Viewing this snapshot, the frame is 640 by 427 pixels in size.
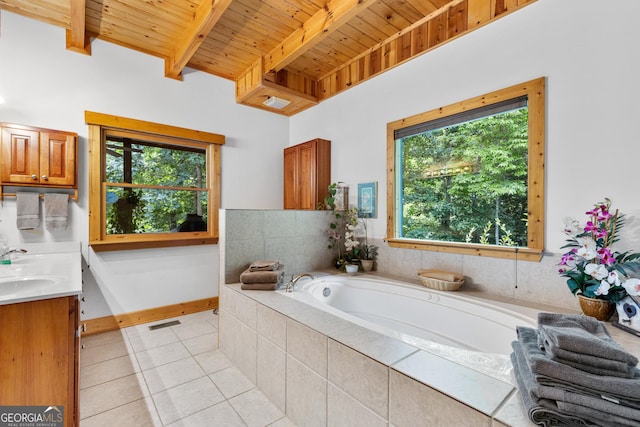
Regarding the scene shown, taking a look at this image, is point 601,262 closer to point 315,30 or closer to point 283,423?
point 283,423

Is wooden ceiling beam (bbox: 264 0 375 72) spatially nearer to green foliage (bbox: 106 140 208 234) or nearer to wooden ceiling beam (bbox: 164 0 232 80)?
wooden ceiling beam (bbox: 164 0 232 80)

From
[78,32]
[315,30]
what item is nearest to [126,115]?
[78,32]

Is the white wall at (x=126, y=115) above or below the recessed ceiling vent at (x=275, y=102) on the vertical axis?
below

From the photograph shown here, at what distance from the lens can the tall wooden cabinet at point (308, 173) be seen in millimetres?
3457

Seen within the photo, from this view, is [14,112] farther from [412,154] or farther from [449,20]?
[449,20]

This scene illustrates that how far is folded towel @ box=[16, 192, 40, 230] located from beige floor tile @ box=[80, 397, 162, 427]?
1709 millimetres

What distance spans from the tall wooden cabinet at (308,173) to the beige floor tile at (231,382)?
1933 millimetres

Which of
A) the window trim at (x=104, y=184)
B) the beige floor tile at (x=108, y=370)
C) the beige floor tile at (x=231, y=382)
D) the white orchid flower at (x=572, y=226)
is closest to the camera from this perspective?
the white orchid flower at (x=572, y=226)

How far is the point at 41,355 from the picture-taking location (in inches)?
52.6

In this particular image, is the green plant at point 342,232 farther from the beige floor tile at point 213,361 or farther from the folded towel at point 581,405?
the folded towel at point 581,405

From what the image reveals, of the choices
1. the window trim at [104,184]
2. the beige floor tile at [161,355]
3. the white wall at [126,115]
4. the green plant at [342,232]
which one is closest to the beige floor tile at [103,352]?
the beige floor tile at [161,355]

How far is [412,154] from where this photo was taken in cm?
280

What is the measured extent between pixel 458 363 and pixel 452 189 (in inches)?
68.4

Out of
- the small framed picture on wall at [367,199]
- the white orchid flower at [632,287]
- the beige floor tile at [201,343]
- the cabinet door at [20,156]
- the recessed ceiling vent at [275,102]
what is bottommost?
the beige floor tile at [201,343]
